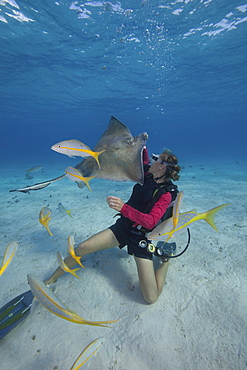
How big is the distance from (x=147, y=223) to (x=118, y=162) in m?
1.14

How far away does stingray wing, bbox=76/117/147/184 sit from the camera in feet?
6.78

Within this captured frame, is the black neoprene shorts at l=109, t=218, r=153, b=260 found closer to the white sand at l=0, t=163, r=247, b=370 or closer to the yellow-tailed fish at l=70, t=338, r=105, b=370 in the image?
the white sand at l=0, t=163, r=247, b=370

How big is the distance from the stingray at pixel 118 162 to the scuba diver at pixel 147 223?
0.57m

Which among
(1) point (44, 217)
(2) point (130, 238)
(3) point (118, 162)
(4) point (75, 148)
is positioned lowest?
(2) point (130, 238)

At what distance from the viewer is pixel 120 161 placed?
2160mm

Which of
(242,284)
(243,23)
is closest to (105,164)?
(242,284)

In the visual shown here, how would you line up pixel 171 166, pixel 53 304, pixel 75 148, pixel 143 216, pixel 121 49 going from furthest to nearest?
1. pixel 121 49
2. pixel 171 166
3. pixel 143 216
4. pixel 75 148
5. pixel 53 304

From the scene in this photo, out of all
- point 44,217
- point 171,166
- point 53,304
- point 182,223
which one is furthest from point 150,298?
point 44,217

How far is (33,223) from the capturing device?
6062mm

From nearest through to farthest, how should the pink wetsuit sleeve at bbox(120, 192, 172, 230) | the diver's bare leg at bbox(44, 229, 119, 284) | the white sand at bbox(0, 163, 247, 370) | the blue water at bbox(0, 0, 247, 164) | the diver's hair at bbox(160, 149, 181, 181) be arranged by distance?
the white sand at bbox(0, 163, 247, 370), the pink wetsuit sleeve at bbox(120, 192, 172, 230), the diver's hair at bbox(160, 149, 181, 181), the diver's bare leg at bbox(44, 229, 119, 284), the blue water at bbox(0, 0, 247, 164)

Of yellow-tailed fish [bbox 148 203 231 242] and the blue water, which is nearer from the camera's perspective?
yellow-tailed fish [bbox 148 203 231 242]

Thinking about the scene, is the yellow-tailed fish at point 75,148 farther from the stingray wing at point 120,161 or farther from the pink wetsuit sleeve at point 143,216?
the pink wetsuit sleeve at point 143,216

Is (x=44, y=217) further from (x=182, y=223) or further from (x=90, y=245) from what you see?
(x=182, y=223)

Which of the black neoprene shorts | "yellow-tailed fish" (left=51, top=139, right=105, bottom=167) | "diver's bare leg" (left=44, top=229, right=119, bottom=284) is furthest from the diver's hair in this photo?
"diver's bare leg" (left=44, top=229, right=119, bottom=284)
